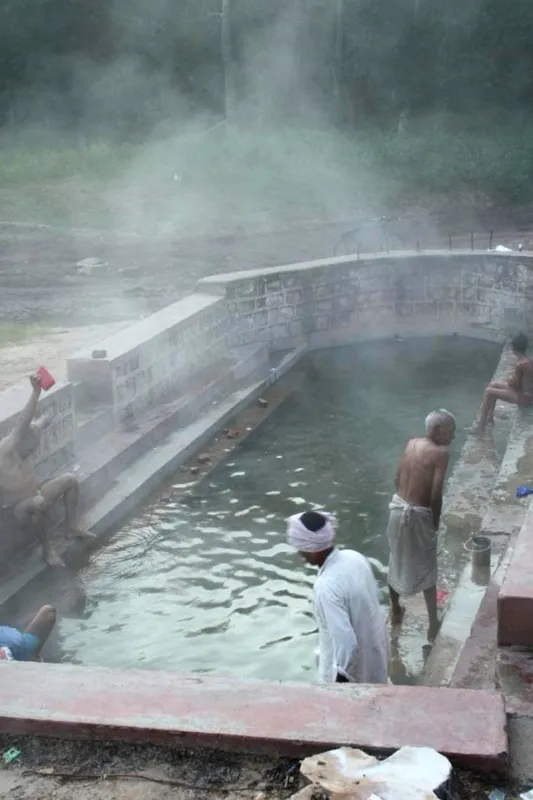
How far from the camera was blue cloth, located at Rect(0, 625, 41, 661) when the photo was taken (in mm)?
5047

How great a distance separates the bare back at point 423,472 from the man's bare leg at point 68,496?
8.71 feet

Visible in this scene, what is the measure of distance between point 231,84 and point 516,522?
2417 centimetres

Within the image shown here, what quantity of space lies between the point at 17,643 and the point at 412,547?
2350 mm

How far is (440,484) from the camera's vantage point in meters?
5.66

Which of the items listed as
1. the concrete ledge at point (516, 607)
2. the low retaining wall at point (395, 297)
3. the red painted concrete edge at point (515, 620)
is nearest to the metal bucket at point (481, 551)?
the concrete ledge at point (516, 607)

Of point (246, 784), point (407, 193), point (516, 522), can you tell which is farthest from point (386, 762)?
point (407, 193)

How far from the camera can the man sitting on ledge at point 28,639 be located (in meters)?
5.03

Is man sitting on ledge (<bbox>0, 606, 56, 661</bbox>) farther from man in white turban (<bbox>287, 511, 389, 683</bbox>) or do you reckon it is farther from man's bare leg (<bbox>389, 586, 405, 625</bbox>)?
man's bare leg (<bbox>389, 586, 405, 625</bbox>)

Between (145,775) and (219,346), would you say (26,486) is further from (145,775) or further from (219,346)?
(219,346)

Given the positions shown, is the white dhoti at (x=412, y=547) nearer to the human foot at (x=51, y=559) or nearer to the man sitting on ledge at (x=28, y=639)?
the man sitting on ledge at (x=28, y=639)

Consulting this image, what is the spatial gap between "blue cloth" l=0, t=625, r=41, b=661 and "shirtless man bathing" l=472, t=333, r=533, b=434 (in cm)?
564

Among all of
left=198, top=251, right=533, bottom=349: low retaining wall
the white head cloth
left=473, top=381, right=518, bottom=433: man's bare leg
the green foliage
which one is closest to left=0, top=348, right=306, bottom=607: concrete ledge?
left=198, top=251, right=533, bottom=349: low retaining wall

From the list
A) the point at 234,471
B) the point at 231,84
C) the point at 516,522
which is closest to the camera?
the point at 516,522

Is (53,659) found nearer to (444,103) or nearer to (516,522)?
(516,522)
